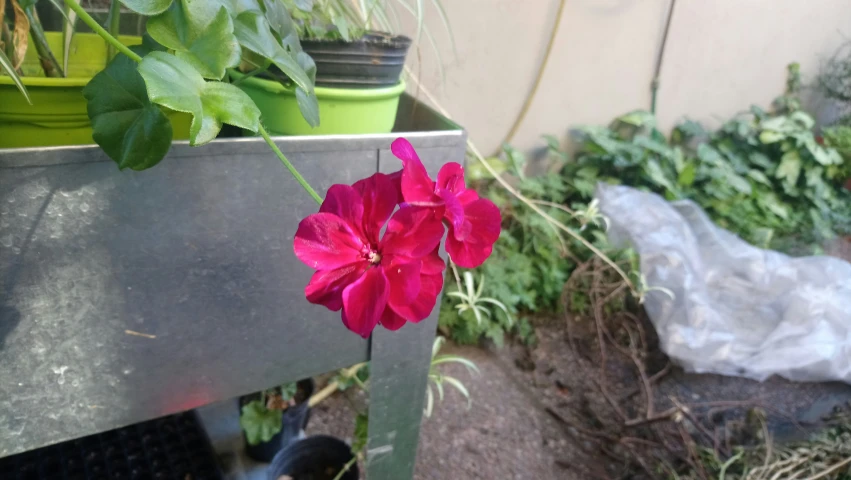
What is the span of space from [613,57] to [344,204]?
5.86 feet

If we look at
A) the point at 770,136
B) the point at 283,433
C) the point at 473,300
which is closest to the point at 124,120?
the point at 283,433

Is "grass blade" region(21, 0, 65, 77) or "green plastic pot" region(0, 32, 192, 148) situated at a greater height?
"grass blade" region(21, 0, 65, 77)

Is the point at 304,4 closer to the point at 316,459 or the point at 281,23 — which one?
Answer: the point at 281,23

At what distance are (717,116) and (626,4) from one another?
2.73 feet

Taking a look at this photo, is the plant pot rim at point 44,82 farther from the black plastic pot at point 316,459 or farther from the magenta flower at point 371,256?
the black plastic pot at point 316,459

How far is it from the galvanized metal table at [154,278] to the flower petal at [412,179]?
0.64 feet

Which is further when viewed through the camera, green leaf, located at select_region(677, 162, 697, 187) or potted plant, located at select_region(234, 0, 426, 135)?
green leaf, located at select_region(677, 162, 697, 187)

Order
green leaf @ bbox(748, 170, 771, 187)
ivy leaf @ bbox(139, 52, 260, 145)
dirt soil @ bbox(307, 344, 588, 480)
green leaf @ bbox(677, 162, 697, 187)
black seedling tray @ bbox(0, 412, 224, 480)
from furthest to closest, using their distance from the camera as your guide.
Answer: green leaf @ bbox(748, 170, 771, 187)
green leaf @ bbox(677, 162, 697, 187)
dirt soil @ bbox(307, 344, 588, 480)
black seedling tray @ bbox(0, 412, 224, 480)
ivy leaf @ bbox(139, 52, 260, 145)

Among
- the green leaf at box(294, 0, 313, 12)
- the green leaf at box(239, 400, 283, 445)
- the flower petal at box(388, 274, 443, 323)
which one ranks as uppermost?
the green leaf at box(294, 0, 313, 12)

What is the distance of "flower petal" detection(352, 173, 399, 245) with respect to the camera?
0.36 metres

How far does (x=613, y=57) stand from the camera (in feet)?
6.08

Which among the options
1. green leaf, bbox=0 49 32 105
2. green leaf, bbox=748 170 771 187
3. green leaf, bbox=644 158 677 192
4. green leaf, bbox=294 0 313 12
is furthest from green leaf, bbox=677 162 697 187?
green leaf, bbox=0 49 32 105

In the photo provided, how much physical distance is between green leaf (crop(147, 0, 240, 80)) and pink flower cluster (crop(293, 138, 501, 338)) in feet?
0.38

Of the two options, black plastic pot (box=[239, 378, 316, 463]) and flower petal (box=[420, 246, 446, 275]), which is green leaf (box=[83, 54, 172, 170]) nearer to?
flower petal (box=[420, 246, 446, 275])
